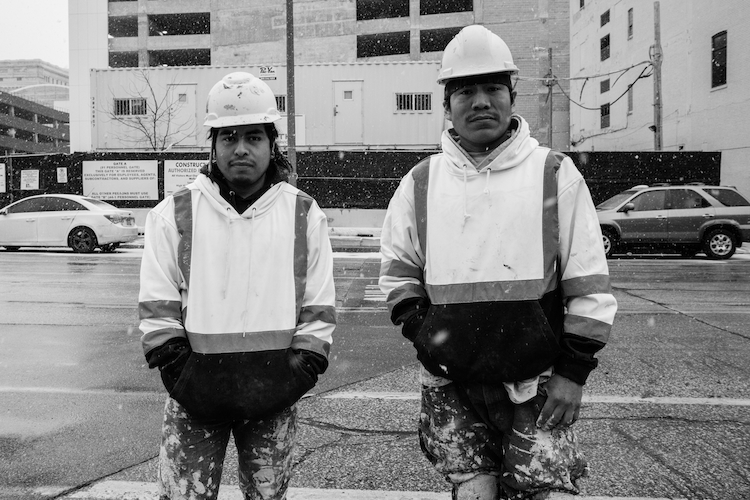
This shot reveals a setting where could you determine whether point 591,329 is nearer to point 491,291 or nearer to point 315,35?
point 491,291

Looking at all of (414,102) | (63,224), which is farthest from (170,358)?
(414,102)

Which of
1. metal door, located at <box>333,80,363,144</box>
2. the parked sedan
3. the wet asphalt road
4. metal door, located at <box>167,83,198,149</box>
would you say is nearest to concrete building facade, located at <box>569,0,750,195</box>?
metal door, located at <box>333,80,363,144</box>

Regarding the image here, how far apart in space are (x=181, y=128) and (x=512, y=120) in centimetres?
2734

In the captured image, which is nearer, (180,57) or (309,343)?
(309,343)

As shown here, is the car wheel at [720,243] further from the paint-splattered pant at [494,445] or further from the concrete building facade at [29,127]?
the concrete building facade at [29,127]

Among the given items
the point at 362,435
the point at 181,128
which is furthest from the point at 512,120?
the point at 181,128

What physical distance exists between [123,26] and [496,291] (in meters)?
46.7

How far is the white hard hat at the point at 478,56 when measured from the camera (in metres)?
2.14

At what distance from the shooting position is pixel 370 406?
4.54 m

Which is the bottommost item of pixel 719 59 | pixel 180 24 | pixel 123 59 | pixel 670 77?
pixel 719 59

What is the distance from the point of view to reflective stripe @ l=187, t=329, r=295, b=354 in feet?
6.97

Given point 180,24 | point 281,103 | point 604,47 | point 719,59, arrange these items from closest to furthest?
1. point 719,59
2. point 281,103
3. point 604,47
4. point 180,24

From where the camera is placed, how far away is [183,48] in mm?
41344

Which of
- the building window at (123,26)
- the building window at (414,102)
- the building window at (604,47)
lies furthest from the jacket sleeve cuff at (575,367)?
the building window at (123,26)
